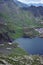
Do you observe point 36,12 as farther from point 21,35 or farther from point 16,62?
point 16,62

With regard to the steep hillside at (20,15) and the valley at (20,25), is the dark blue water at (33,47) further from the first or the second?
the steep hillside at (20,15)

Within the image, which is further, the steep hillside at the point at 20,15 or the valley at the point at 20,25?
the steep hillside at the point at 20,15

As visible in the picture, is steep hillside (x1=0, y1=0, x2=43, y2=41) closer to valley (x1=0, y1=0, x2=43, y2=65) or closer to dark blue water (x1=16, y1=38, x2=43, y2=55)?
valley (x1=0, y1=0, x2=43, y2=65)

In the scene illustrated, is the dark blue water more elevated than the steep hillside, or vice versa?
the steep hillside

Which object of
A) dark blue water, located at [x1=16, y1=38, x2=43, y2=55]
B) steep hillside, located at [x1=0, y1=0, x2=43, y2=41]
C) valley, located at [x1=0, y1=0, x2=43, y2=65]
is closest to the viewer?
dark blue water, located at [x1=16, y1=38, x2=43, y2=55]

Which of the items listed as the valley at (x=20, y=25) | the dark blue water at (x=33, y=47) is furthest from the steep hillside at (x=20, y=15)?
the dark blue water at (x=33, y=47)

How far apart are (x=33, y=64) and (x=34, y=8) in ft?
479

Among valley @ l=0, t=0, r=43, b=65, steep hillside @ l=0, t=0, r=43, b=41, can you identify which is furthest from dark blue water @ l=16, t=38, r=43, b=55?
steep hillside @ l=0, t=0, r=43, b=41

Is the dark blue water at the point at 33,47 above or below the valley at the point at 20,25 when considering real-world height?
below

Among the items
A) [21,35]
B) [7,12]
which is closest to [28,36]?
[21,35]

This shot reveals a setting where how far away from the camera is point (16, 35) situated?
112688 millimetres

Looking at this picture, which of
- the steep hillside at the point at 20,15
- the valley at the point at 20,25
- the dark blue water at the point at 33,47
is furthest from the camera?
the steep hillside at the point at 20,15

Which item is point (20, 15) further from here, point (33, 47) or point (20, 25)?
point (33, 47)

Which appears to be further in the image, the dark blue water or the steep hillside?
the steep hillside
